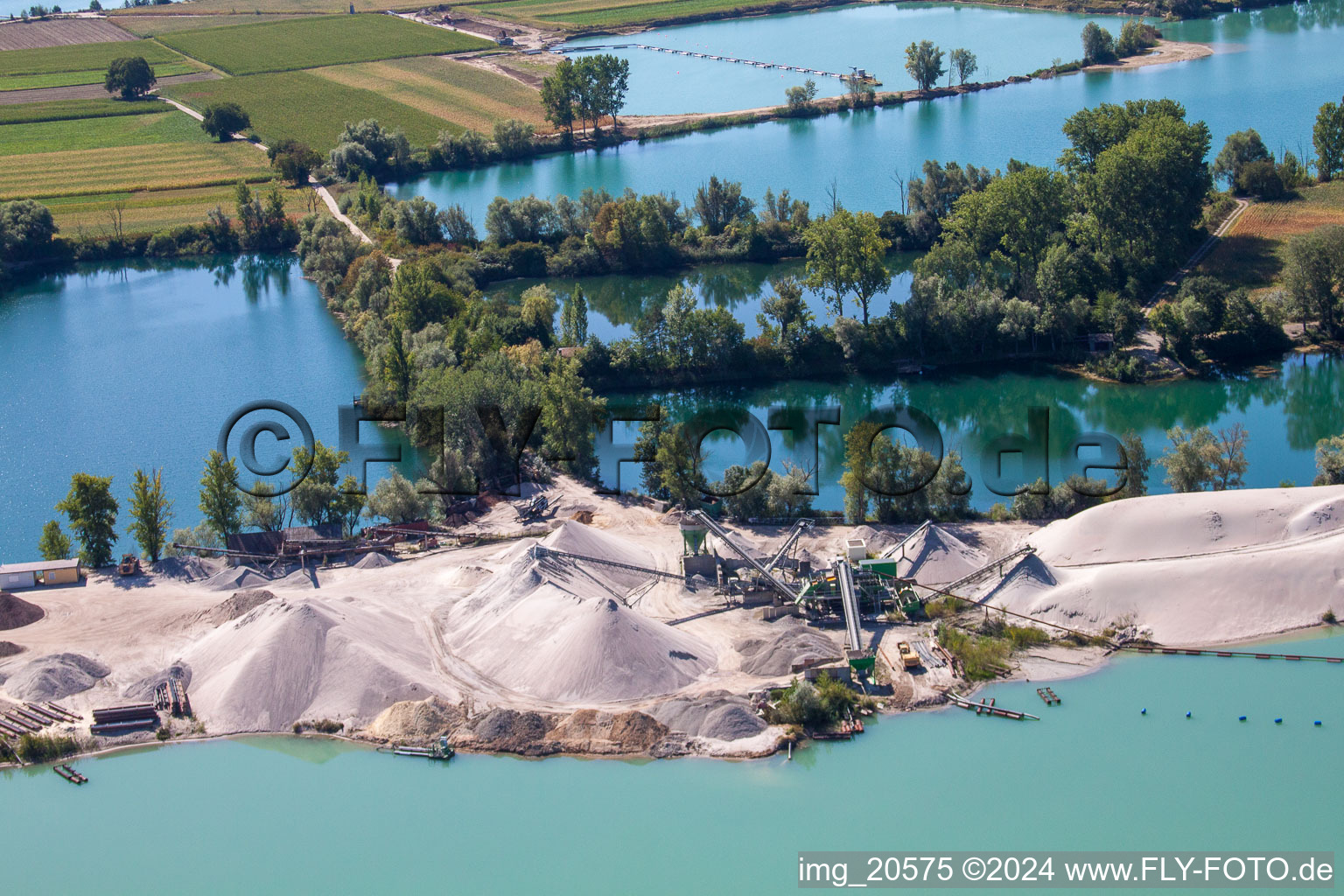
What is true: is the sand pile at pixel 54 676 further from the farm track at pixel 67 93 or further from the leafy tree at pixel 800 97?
the farm track at pixel 67 93

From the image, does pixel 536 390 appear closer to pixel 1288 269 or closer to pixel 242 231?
pixel 1288 269

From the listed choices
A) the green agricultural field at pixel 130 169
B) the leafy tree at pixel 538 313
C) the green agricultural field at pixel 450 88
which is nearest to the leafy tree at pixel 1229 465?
the leafy tree at pixel 538 313

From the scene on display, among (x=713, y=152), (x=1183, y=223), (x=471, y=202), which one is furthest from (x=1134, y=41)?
(x=471, y=202)

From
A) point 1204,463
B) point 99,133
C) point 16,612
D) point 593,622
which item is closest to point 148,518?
point 16,612

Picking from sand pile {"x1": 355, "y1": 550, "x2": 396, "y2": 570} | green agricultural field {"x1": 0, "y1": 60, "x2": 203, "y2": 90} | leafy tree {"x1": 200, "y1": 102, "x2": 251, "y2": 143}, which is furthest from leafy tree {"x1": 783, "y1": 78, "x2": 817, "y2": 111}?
sand pile {"x1": 355, "y1": 550, "x2": 396, "y2": 570}

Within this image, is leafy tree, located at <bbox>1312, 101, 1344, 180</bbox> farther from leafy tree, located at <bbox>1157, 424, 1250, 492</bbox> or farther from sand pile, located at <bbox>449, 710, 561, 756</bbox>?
sand pile, located at <bbox>449, 710, 561, 756</bbox>

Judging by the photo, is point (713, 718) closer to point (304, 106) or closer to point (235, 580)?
point (235, 580)
